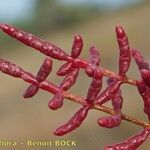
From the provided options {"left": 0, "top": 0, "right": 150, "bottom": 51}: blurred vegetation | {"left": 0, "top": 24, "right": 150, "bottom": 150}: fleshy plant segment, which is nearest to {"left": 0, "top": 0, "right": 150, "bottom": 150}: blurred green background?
{"left": 0, "top": 0, "right": 150, "bottom": 51}: blurred vegetation

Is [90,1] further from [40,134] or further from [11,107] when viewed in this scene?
[40,134]

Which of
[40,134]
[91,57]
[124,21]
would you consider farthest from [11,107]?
[91,57]

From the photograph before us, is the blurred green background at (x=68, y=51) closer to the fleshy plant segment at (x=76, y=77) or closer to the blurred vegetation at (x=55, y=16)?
the blurred vegetation at (x=55, y=16)

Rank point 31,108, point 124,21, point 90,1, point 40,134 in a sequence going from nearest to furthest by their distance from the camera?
point 40,134
point 31,108
point 124,21
point 90,1

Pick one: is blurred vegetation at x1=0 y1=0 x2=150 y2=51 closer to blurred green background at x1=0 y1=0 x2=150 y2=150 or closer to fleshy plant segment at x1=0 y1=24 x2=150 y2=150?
blurred green background at x1=0 y1=0 x2=150 y2=150

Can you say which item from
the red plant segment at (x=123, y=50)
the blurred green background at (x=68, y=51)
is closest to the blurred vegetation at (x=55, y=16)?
the blurred green background at (x=68, y=51)
